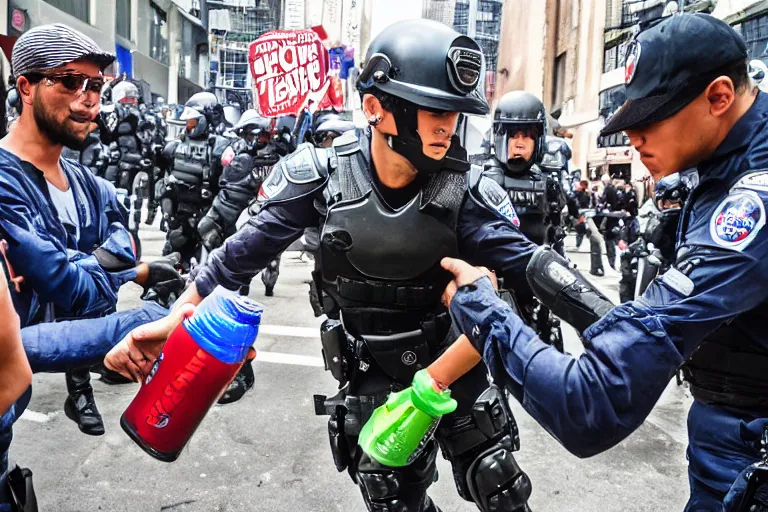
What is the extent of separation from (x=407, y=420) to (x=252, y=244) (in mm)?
1022

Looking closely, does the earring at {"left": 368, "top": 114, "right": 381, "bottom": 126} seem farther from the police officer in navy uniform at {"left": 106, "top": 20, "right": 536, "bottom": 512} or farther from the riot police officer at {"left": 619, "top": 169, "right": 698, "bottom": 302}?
the riot police officer at {"left": 619, "top": 169, "right": 698, "bottom": 302}

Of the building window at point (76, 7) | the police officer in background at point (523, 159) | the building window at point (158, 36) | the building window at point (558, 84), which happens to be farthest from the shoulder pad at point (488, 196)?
the building window at point (158, 36)

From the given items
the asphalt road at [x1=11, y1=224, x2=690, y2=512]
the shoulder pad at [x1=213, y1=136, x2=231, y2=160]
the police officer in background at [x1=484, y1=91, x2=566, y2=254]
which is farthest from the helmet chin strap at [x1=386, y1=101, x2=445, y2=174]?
the shoulder pad at [x1=213, y1=136, x2=231, y2=160]

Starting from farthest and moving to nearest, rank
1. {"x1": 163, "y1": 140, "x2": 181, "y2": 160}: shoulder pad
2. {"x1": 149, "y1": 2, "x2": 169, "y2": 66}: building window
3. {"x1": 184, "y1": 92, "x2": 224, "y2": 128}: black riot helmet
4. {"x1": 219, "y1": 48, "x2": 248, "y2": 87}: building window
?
{"x1": 219, "y1": 48, "x2": 248, "y2": 87}: building window → {"x1": 149, "y1": 2, "x2": 169, "y2": 66}: building window → {"x1": 163, "y1": 140, "x2": 181, "y2": 160}: shoulder pad → {"x1": 184, "y1": 92, "x2": 224, "y2": 128}: black riot helmet

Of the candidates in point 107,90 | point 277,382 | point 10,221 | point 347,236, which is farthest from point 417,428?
point 107,90

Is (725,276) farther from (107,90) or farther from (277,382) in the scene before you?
(107,90)

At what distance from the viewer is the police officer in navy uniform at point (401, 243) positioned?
228cm

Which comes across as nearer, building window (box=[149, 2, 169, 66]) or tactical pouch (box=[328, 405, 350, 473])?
tactical pouch (box=[328, 405, 350, 473])

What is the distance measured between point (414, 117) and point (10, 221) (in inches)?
58.0

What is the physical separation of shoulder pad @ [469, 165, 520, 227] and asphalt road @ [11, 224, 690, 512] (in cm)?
A: 171

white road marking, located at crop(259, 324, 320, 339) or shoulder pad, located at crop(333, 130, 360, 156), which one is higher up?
shoulder pad, located at crop(333, 130, 360, 156)

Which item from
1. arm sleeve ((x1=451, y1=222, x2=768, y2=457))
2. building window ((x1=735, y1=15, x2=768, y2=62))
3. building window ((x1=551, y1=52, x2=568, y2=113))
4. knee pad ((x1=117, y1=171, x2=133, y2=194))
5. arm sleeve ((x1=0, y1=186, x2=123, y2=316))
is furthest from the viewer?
building window ((x1=551, y1=52, x2=568, y2=113))

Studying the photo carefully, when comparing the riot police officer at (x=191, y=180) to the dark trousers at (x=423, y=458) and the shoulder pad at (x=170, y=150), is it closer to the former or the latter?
the shoulder pad at (x=170, y=150)

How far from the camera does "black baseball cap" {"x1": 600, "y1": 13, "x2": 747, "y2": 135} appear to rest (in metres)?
1.42
